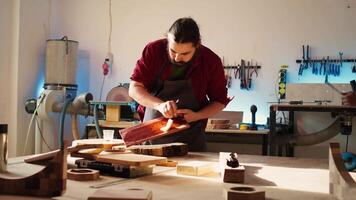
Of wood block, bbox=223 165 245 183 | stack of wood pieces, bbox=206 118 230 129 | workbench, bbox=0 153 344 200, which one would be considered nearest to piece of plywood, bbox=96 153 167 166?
workbench, bbox=0 153 344 200

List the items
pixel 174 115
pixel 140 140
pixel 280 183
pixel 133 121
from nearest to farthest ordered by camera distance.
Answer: pixel 280 183 → pixel 140 140 → pixel 174 115 → pixel 133 121

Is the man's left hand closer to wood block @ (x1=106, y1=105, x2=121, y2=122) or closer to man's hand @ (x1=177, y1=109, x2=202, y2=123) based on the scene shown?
man's hand @ (x1=177, y1=109, x2=202, y2=123)

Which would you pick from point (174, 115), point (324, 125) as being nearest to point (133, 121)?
point (324, 125)

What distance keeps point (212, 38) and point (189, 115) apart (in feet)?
9.34

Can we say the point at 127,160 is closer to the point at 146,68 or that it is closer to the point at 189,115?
the point at 189,115

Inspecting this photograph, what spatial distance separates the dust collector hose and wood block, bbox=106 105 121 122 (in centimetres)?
172

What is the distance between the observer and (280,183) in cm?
124

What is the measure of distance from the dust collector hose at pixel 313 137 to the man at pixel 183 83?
2255 mm

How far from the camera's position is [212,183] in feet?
3.99

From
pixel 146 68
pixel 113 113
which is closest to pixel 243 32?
pixel 113 113

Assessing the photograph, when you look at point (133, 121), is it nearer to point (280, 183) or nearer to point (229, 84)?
point (229, 84)

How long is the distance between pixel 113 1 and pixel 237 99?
6.69 ft

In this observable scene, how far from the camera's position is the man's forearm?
6.94 ft

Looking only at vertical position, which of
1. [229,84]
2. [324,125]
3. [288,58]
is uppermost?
[288,58]
